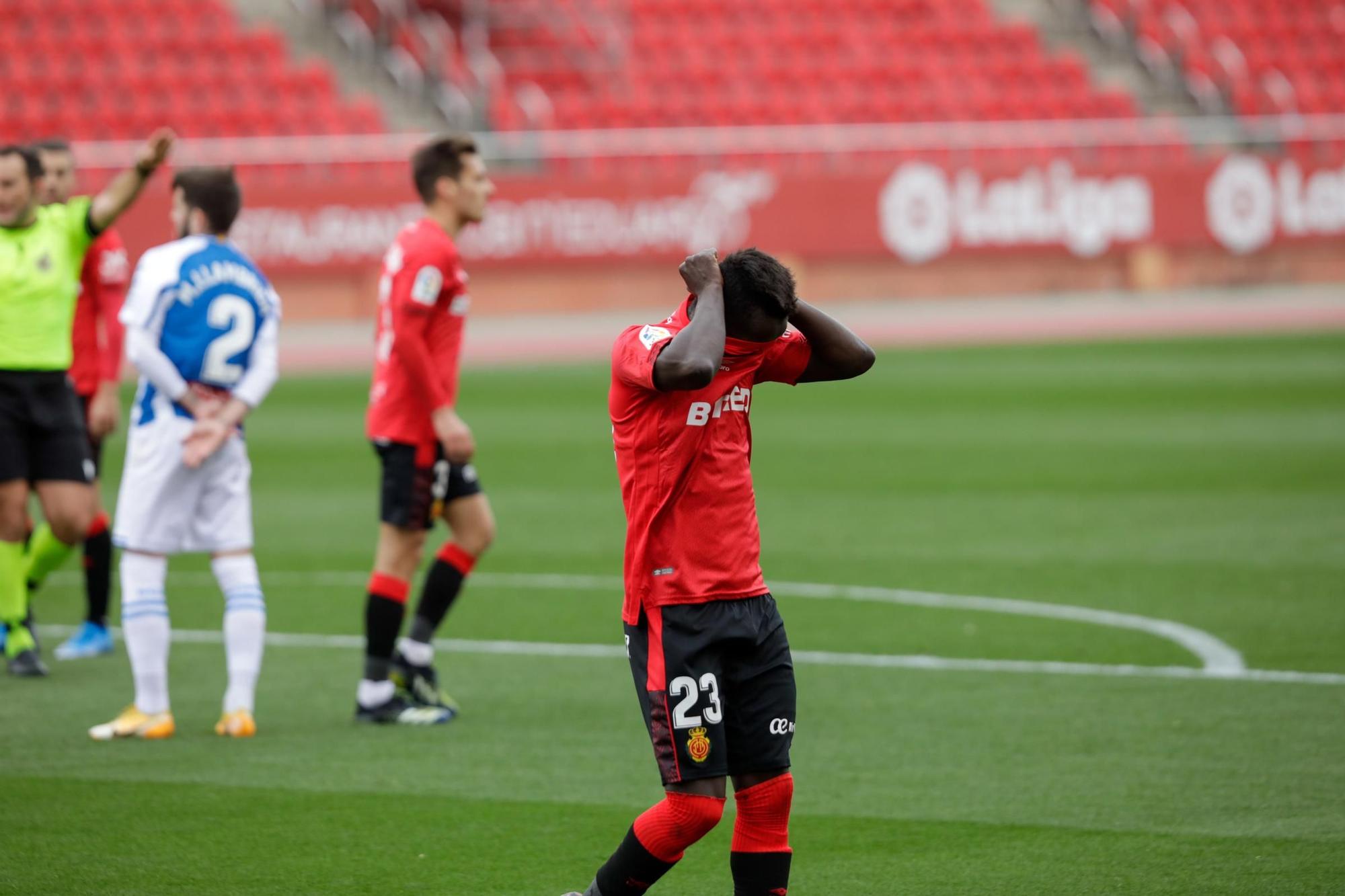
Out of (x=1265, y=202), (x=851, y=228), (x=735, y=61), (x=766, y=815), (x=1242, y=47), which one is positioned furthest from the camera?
(x=1242, y=47)

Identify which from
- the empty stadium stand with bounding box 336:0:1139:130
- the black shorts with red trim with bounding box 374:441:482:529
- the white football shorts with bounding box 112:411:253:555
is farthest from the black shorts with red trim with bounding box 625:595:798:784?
the empty stadium stand with bounding box 336:0:1139:130

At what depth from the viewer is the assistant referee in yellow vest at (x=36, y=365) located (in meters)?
7.12

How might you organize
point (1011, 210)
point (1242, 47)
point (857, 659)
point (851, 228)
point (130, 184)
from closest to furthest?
point (130, 184), point (857, 659), point (851, 228), point (1011, 210), point (1242, 47)

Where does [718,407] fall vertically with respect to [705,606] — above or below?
above

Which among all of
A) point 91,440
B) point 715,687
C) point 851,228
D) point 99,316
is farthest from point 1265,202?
point 715,687

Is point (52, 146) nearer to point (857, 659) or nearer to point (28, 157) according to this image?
point (28, 157)

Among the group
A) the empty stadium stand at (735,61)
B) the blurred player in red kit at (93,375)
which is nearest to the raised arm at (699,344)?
the blurred player in red kit at (93,375)

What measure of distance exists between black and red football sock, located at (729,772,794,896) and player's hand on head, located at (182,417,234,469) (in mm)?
2850

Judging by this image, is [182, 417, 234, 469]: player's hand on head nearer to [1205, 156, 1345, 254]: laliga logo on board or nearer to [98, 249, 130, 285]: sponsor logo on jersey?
[98, 249, 130, 285]: sponsor logo on jersey

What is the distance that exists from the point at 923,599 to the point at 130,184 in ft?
14.3

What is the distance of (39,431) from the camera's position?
7.23 metres

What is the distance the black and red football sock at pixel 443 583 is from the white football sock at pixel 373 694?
0.32 m

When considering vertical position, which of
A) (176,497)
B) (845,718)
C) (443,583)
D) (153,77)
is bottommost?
(845,718)

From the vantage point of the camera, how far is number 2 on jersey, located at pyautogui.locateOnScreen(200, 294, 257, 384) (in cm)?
636
